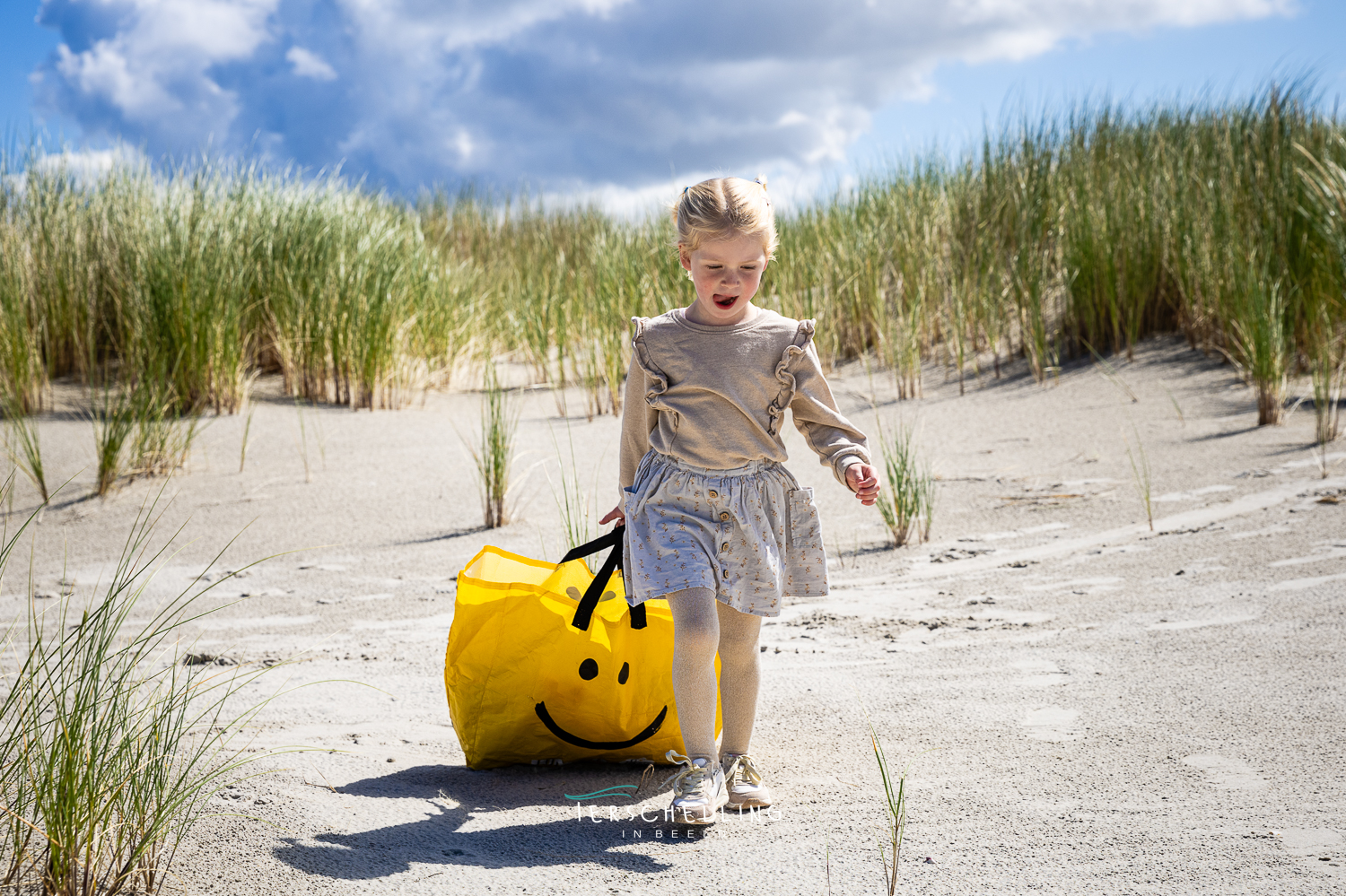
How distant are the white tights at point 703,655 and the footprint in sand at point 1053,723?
2.60ft

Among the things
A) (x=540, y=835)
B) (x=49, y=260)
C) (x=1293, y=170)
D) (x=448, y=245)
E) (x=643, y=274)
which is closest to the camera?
(x=540, y=835)

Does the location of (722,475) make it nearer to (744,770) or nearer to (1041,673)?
(744,770)

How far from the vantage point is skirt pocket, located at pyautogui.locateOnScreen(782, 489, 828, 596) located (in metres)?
2.29

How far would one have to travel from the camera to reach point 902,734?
257 cm

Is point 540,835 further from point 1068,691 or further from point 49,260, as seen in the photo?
point 49,260

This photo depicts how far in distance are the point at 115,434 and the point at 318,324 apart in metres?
2.14

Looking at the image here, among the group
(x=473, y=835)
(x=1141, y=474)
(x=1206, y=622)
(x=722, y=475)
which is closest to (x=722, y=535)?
(x=722, y=475)

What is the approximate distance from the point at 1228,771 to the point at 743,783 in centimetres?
105

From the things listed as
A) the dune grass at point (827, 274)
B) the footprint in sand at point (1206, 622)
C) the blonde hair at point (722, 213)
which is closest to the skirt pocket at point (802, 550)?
the blonde hair at point (722, 213)

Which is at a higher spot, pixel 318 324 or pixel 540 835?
pixel 318 324

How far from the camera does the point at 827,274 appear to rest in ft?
28.6

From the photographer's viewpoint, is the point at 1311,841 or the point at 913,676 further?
the point at 913,676

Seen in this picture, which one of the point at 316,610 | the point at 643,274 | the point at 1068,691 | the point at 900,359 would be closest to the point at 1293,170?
the point at 900,359

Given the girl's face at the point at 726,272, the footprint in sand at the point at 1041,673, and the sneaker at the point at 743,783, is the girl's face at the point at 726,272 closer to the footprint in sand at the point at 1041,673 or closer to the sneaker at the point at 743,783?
the sneaker at the point at 743,783
